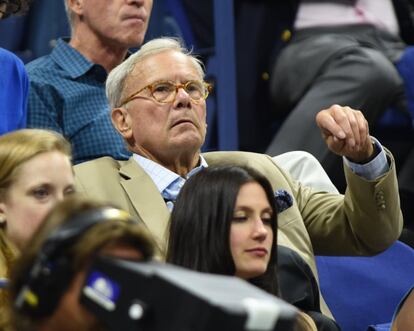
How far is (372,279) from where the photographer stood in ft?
10.6

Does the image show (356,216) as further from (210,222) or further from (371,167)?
(210,222)

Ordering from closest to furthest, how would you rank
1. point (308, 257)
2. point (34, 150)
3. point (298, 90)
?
point (34, 150)
point (308, 257)
point (298, 90)

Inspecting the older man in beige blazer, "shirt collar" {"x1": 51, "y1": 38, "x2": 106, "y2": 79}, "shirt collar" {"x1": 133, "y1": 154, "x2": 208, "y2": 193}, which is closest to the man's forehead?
the older man in beige blazer

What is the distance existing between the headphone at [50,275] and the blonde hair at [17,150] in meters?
0.99

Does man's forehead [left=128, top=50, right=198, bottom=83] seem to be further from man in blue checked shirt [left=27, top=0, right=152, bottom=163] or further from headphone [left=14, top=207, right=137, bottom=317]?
headphone [left=14, top=207, right=137, bottom=317]

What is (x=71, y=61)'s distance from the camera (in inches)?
138

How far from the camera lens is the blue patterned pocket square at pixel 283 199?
121 inches

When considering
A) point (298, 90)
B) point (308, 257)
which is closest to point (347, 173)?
point (308, 257)

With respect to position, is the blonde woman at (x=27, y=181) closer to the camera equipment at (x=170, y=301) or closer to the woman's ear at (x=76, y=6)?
the camera equipment at (x=170, y=301)

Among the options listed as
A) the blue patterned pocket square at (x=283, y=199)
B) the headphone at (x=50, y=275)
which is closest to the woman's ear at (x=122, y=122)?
the blue patterned pocket square at (x=283, y=199)

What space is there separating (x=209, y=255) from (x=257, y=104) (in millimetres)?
2368

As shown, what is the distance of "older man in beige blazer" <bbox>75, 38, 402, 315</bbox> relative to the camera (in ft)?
9.71

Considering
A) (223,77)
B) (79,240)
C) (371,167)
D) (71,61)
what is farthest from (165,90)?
(79,240)

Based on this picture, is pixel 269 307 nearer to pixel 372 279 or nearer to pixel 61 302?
pixel 61 302
